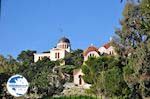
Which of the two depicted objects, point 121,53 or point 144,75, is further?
point 121,53

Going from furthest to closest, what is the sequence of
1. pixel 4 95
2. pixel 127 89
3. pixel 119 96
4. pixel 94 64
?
pixel 94 64 → pixel 127 89 → pixel 119 96 → pixel 4 95

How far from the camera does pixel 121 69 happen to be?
29.5 meters

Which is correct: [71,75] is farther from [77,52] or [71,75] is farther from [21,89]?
[21,89]

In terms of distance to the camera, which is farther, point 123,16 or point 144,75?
point 123,16

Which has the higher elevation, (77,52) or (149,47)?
(77,52)

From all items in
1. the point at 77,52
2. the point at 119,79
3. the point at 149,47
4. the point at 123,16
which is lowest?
the point at 119,79

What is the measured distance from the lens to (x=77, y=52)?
75.7m

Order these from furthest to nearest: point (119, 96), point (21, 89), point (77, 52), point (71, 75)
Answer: point (77, 52) < point (71, 75) < point (119, 96) < point (21, 89)

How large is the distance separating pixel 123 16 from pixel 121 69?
3.92 metres

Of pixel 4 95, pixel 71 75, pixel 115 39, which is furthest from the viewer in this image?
pixel 71 75

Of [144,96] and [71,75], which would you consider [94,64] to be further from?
[71,75]

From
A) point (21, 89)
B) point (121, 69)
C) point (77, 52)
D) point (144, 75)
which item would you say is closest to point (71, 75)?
point (77, 52)

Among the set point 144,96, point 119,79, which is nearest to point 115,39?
point 119,79

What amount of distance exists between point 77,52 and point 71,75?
1833 cm
